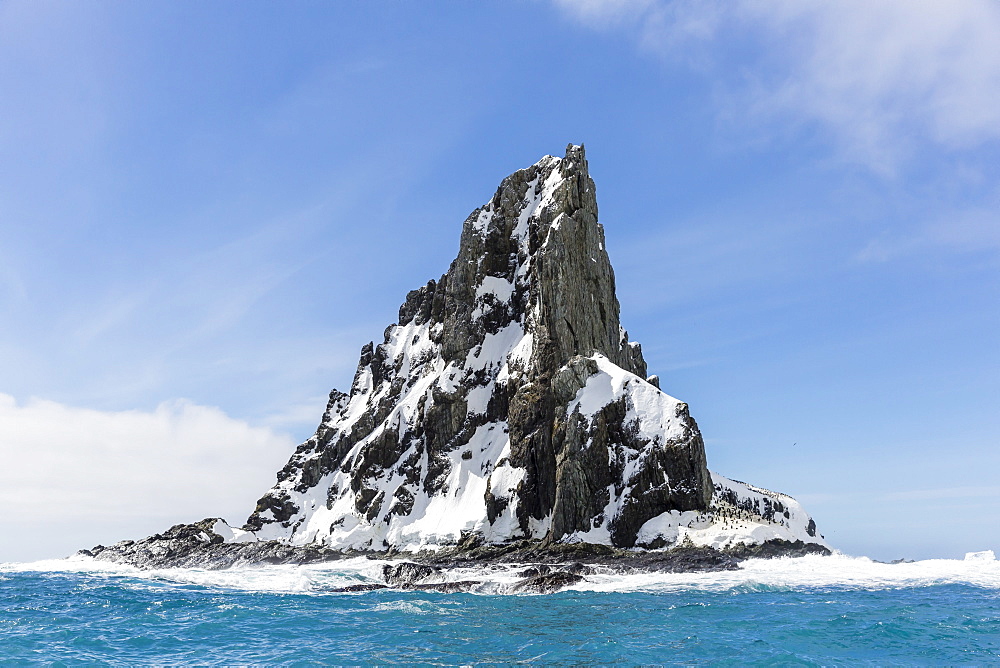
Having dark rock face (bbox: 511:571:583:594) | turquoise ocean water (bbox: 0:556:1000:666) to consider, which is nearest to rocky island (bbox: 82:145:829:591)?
dark rock face (bbox: 511:571:583:594)

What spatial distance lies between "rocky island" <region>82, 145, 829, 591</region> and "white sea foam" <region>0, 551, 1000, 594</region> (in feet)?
6.44

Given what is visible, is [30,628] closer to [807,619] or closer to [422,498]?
[807,619]

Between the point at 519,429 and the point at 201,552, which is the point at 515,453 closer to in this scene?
the point at 519,429

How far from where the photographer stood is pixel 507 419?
6925 cm

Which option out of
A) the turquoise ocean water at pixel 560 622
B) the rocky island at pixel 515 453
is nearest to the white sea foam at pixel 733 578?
the turquoise ocean water at pixel 560 622

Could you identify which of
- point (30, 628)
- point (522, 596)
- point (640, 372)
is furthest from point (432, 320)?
point (30, 628)

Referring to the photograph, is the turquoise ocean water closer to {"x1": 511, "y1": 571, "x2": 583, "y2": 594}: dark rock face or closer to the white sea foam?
the white sea foam

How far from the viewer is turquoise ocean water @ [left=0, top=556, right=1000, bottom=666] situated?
781 inches

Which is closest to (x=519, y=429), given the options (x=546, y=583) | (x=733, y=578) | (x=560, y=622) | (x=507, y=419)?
(x=507, y=419)

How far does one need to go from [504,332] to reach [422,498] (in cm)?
2067

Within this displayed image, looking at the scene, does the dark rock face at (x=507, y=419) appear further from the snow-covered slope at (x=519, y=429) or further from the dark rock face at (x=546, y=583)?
the dark rock face at (x=546, y=583)

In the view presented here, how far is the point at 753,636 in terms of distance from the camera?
21656 millimetres

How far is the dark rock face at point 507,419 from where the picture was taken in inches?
2131

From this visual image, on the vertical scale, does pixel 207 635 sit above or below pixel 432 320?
below
